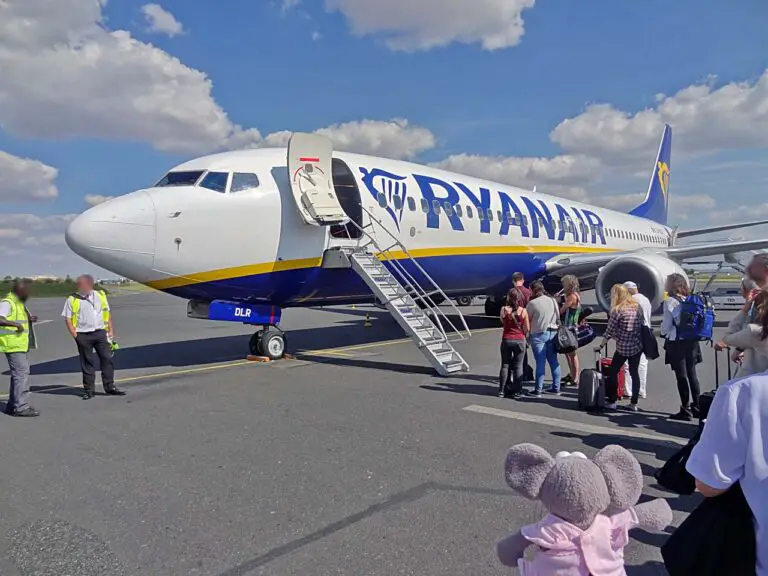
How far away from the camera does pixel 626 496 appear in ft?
6.33

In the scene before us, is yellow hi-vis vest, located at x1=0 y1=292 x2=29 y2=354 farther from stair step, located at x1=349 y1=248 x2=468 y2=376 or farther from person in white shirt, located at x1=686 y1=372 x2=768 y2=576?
person in white shirt, located at x1=686 y1=372 x2=768 y2=576

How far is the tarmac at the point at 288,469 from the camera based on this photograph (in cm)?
340

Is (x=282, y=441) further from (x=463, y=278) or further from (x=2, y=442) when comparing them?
(x=463, y=278)

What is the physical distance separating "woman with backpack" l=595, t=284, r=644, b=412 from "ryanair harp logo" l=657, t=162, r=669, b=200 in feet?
80.0

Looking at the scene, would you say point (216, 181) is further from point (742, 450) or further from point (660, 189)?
point (660, 189)

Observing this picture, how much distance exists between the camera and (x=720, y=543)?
176cm

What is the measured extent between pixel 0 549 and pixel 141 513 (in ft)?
2.63

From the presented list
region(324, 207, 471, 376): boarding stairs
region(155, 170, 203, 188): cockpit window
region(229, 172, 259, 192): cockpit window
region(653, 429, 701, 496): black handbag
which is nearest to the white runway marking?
region(324, 207, 471, 376): boarding stairs

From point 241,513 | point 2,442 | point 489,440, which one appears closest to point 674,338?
point 489,440

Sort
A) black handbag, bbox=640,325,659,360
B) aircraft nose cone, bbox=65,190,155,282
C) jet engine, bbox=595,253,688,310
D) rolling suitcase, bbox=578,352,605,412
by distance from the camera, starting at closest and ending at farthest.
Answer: black handbag, bbox=640,325,659,360 → rolling suitcase, bbox=578,352,605,412 → aircraft nose cone, bbox=65,190,155,282 → jet engine, bbox=595,253,688,310

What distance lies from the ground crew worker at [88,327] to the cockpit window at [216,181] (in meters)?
2.39

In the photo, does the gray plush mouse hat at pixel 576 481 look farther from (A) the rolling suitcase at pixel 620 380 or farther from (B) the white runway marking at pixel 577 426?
(A) the rolling suitcase at pixel 620 380

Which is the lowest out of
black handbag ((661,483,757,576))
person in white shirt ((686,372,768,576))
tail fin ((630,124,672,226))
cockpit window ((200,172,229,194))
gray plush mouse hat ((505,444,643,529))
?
black handbag ((661,483,757,576))

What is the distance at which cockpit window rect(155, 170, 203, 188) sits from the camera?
9320 millimetres
